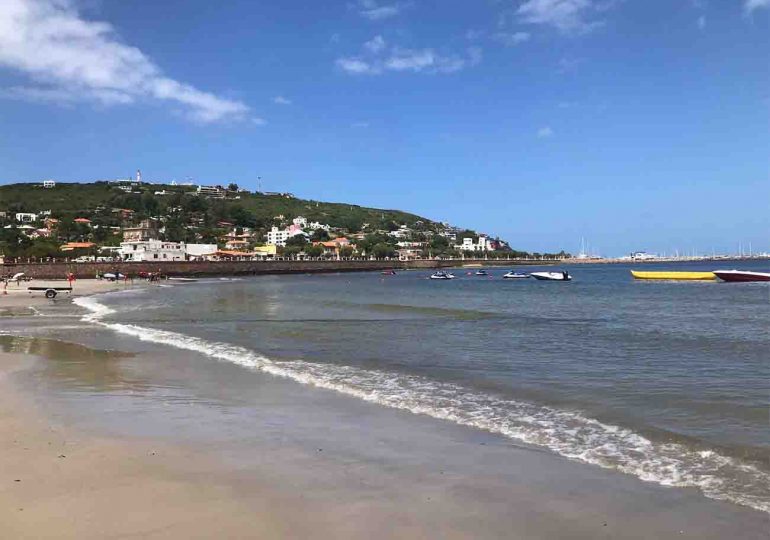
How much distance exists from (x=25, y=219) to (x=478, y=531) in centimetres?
18253

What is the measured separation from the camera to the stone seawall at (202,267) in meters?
82.1

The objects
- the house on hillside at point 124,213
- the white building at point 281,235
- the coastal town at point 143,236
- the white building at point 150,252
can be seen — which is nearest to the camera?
the white building at point 150,252

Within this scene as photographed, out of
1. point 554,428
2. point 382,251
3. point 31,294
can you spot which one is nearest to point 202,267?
point 31,294

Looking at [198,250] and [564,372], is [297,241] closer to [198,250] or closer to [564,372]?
[198,250]

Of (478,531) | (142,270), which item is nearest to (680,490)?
(478,531)

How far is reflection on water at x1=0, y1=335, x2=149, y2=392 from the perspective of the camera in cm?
1081

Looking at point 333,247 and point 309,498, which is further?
point 333,247

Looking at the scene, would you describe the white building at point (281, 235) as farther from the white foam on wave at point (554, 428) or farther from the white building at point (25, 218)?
the white foam on wave at point (554, 428)

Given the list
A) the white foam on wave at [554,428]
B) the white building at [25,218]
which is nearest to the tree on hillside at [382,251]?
the white building at [25,218]

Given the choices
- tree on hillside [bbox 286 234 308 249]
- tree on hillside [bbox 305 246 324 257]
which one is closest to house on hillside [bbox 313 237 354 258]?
tree on hillside [bbox 305 246 324 257]

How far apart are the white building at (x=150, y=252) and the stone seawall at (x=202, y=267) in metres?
7.89

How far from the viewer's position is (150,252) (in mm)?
106500

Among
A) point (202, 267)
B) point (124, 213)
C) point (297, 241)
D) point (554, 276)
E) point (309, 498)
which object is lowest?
point (554, 276)

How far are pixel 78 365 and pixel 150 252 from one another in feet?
328
